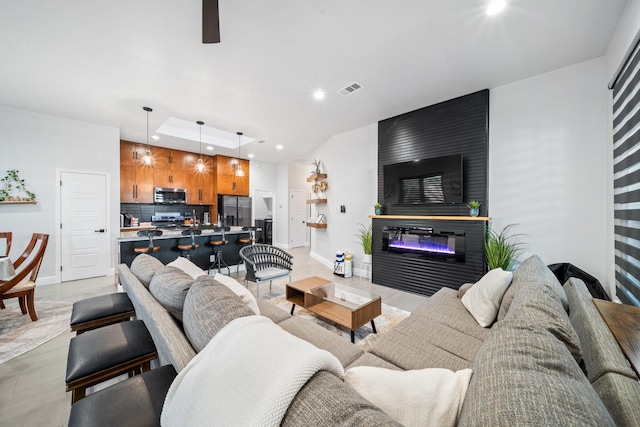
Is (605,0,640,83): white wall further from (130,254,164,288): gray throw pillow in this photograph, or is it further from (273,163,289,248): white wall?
(273,163,289,248): white wall

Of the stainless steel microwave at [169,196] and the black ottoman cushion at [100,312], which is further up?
the stainless steel microwave at [169,196]

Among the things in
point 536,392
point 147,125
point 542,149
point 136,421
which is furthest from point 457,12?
point 147,125

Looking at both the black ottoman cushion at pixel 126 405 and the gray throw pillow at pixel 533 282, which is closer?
the black ottoman cushion at pixel 126 405

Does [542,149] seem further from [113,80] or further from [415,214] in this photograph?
[113,80]

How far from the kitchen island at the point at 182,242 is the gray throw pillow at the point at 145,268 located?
2.11 metres

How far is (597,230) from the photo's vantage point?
2.64 metres

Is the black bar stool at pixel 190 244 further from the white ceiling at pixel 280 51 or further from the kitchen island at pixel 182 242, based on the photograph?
the white ceiling at pixel 280 51

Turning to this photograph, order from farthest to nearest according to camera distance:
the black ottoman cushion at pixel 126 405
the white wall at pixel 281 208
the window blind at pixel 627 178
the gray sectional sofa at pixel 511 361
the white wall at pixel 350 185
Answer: the white wall at pixel 281 208 → the white wall at pixel 350 185 → the window blind at pixel 627 178 → the black ottoman cushion at pixel 126 405 → the gray sectional sofa at pixel 511 361

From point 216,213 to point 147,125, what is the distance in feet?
9.57

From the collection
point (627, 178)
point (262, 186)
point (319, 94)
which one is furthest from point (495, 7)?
point (262, 186)

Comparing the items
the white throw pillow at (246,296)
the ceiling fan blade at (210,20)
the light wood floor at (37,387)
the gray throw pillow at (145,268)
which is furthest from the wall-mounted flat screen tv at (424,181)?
the gray throw pillow at (145,268)

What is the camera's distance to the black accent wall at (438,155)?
3344mm

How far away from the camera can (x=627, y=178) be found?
200 cm

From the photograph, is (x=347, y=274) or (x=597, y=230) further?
(x=347, y=274)
